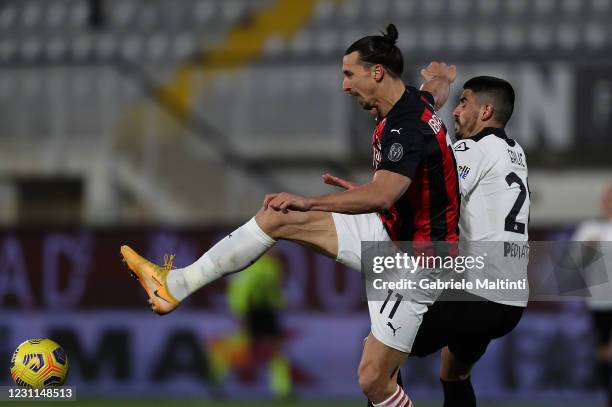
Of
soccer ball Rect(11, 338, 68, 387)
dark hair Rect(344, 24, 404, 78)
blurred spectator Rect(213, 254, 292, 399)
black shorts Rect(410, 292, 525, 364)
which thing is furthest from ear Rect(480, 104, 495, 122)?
blurred spectator Rect(213, 254, 292, 399)

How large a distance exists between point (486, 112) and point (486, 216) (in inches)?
23.7

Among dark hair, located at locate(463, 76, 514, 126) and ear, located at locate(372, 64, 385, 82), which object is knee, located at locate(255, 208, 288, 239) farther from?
dark hair, located at locate(463, 76, 514, 126)

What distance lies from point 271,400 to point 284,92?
3855mm

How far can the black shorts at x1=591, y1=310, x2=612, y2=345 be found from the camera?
436 inches

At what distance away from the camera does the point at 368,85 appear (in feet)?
21.1

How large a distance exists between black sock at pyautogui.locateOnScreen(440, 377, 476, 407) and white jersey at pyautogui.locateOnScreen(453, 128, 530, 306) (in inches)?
25.5

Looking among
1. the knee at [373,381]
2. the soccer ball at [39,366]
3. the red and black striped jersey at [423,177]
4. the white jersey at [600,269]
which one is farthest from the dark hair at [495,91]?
the soccer ball at [39,366]

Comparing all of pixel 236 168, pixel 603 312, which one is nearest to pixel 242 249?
pixel 603 312

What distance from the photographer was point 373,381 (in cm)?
641

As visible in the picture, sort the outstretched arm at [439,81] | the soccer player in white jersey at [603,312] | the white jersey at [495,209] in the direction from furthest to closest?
1. the soccer player in white jersey at [603,312]
2. the outstretched arm at [439,81]
3. the white jersey at [495,209]

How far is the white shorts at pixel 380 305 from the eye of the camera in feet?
21.2

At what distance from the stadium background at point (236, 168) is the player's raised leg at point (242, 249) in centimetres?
598

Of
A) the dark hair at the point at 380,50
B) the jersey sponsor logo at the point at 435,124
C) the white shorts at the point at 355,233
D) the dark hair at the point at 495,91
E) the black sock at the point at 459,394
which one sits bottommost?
the black sock at the point at 459,394

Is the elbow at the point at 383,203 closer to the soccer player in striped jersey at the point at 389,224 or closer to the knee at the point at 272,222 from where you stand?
the soccer player in striped jersey at the point at 389,224
